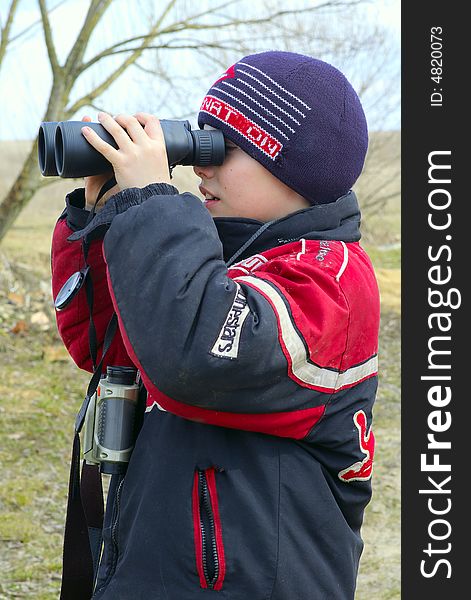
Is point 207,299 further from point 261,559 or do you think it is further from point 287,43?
point 287,43

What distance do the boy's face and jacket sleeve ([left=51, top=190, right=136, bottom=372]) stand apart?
31 centimetres

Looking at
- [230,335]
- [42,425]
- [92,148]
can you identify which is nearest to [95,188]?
[92,148]

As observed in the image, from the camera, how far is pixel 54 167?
1.75m

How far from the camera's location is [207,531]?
1.59 meters

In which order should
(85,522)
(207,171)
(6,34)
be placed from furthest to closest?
(6,34) < (85,522) < (207,171)

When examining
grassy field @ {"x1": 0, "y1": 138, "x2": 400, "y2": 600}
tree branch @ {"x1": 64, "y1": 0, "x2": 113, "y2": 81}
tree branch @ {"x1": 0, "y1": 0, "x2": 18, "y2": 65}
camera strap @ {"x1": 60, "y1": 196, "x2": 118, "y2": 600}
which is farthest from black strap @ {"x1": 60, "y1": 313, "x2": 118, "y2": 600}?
tree branch @ {"x1": 0, "y1": 0, "x2": 18, "y2": 65}

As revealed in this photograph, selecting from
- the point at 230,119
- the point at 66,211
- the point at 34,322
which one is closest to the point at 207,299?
the point at 230,119

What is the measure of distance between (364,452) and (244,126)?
0.69m

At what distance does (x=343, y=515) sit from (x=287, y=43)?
5.39 m

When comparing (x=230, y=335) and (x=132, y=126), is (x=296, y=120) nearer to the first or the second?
(x=132, y=126)

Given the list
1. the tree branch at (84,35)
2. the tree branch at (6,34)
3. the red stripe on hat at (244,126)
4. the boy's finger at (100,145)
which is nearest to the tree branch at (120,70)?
the tree branch at (84,35)

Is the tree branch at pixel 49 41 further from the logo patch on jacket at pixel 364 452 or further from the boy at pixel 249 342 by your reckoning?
the logo patch on jacket at pixel 364 452

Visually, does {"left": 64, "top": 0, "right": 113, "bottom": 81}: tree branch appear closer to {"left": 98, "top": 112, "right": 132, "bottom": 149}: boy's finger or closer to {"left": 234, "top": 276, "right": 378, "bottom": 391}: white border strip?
{"left": 98, "top": 112, "right": 132, "bottom": 149}: boy's finger

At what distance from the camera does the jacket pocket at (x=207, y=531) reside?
158 cm
